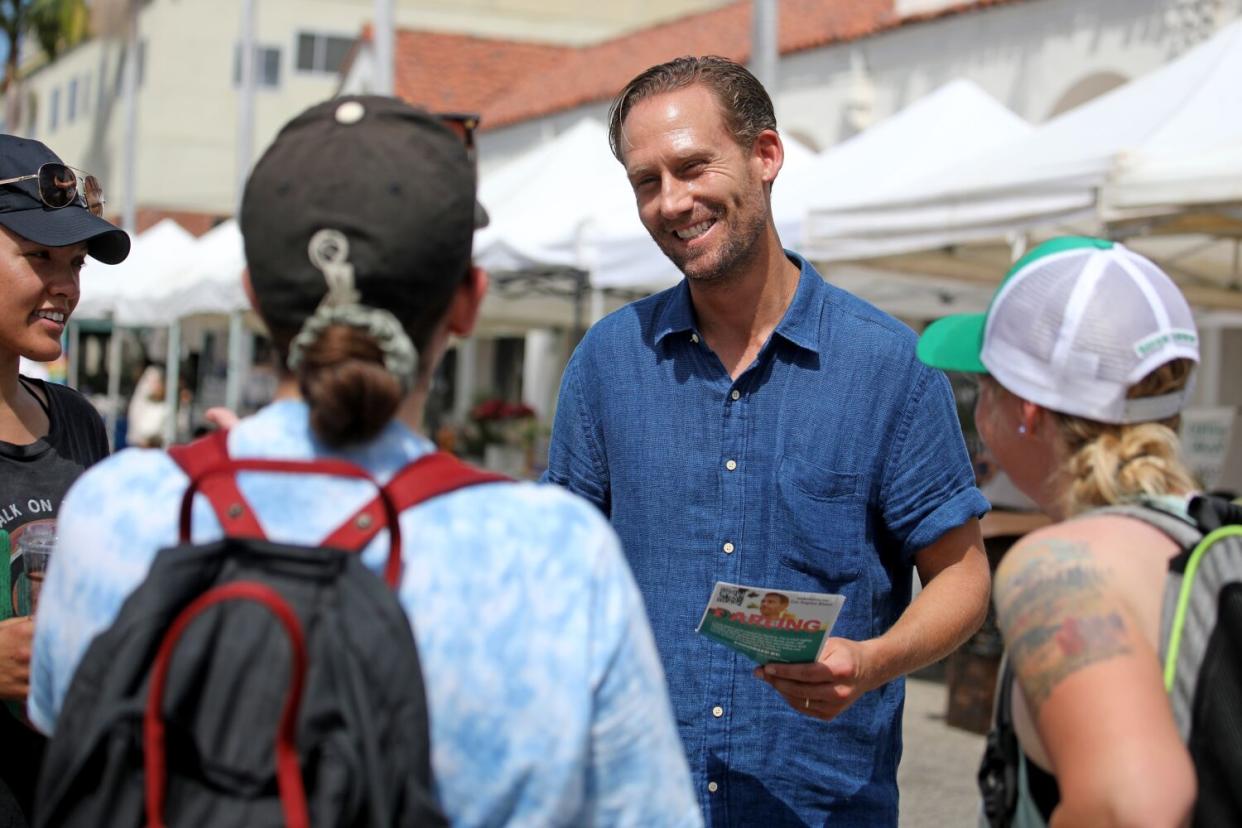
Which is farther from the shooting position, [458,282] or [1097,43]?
[1097,43]

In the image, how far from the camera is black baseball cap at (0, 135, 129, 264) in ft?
9.46

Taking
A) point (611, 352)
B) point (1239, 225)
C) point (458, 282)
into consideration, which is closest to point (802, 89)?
point (1239, 225)

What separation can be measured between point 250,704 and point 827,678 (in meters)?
1.22

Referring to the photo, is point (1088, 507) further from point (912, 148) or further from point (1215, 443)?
point (912, 148)

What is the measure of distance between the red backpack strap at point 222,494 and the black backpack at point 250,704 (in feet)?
0.10

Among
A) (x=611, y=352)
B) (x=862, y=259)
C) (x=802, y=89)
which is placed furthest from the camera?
(x=802, y=89)

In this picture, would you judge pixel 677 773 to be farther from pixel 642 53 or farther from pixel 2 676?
pixel 642 53

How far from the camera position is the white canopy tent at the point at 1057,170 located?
6.55 meters

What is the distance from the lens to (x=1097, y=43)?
49.3 feet

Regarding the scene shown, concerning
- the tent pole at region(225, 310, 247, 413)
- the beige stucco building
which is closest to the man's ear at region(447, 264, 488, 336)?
the tent pole at region(225, 310, 247, 413)

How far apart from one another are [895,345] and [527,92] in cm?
2672

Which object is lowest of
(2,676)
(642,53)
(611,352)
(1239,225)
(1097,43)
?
(2,676)

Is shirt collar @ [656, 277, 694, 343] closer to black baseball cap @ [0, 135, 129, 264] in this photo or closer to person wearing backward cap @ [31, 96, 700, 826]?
black baseball cap @ [0, 135, 129, 264]

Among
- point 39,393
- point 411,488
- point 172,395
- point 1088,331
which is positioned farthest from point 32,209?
point 172,395
